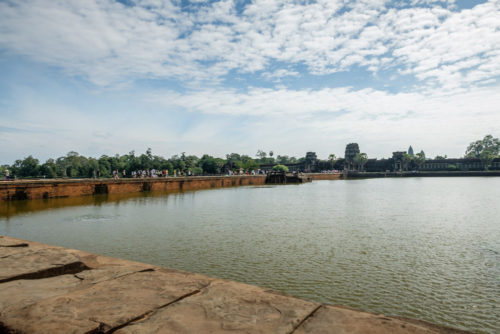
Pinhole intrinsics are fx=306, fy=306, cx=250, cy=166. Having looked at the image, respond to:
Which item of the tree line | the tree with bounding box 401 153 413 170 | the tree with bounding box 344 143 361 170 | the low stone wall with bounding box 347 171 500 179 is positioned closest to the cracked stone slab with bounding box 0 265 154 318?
the tree line

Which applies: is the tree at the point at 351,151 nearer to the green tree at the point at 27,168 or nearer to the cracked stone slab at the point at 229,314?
the green tree at the point at 27,168

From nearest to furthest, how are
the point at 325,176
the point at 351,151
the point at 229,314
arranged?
the point at 229,314 < the point at 325,176 < the point at 351,151

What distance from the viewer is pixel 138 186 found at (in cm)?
3219

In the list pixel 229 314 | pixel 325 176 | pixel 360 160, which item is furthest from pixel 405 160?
pixel 229 314

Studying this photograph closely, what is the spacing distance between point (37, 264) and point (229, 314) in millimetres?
3219

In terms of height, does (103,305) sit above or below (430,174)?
below

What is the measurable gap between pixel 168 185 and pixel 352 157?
407ft

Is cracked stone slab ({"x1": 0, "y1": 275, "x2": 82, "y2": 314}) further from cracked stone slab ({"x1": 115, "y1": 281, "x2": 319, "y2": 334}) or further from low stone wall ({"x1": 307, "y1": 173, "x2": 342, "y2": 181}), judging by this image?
low stone wall ({"x1": 307, "y1": 173, "x2": 342, "y2": 181})

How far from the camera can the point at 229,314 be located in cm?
260

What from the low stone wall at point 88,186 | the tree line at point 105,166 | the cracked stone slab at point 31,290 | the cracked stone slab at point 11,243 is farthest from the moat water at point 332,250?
the tree line at point 105,166

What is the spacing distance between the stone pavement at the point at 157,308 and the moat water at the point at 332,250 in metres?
2.87

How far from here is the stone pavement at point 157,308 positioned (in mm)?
2338

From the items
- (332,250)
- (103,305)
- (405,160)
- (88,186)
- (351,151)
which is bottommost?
(332,250)

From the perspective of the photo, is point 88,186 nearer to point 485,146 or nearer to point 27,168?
point 27,168
